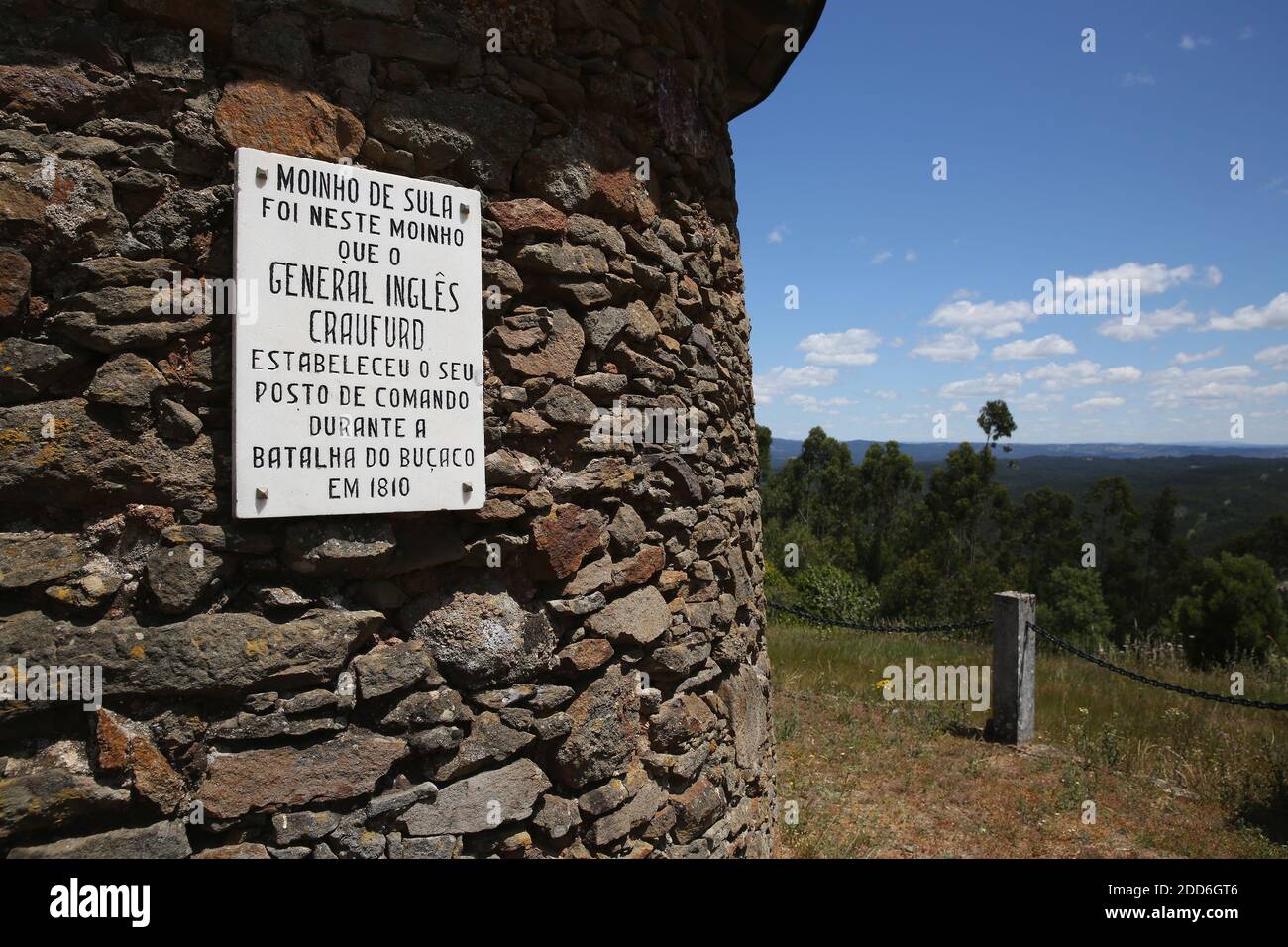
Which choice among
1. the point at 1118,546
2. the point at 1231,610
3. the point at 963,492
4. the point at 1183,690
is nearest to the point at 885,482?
the point at 963,492

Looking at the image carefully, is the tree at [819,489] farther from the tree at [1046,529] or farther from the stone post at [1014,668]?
the stone post at [1014,668]

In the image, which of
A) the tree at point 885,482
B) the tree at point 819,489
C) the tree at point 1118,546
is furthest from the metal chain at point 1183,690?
the tree at point 885,482

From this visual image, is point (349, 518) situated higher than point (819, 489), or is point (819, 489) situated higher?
point (349, 518)

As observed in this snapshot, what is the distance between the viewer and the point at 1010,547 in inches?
1492

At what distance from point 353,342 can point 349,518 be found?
21.5 inches

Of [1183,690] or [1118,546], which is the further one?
[1118,546]

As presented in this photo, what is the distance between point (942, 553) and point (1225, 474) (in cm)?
6446

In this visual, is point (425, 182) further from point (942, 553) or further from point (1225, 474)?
point (1225, 474)

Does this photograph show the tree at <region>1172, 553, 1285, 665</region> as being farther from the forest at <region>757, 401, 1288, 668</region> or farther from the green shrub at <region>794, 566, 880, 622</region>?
the green shrub at <region>794, 566, 880, 622</region>

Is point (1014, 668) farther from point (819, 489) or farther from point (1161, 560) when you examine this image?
point (819, 489)

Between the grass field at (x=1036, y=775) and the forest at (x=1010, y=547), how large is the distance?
38.6 feet

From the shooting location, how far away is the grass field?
195 inches

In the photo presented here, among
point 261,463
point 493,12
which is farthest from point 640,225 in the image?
point 261,463

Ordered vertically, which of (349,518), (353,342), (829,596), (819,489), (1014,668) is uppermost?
(353,342)
